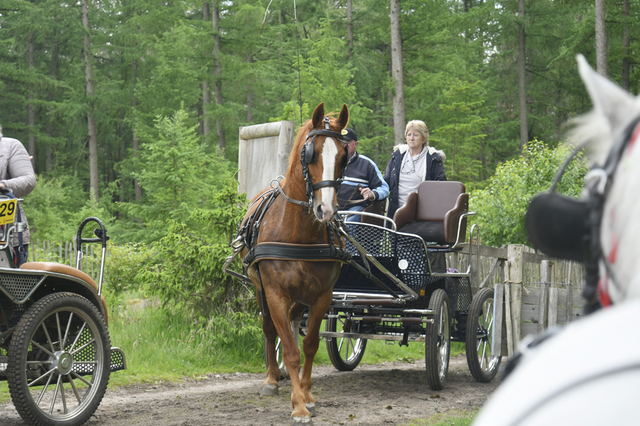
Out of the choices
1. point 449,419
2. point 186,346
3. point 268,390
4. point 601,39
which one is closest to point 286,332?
point 268,390

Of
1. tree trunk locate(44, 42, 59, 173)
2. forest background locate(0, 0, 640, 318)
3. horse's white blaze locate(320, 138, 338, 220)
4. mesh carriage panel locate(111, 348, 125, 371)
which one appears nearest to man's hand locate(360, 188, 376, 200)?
horse's white blaze locate(320, 138, 338, 220)

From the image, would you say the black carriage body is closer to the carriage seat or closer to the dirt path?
the carriage seat

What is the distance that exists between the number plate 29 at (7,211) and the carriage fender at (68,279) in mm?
374

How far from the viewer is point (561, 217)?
948 millimetres

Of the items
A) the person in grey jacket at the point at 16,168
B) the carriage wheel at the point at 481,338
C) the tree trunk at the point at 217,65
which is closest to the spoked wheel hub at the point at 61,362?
the person in grey jacket at the point at 16,168

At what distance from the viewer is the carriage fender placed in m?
4.50

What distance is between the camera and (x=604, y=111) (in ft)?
2.99

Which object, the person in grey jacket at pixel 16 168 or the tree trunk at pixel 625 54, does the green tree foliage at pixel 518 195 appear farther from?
the person in grey jacket at pixel 16 168

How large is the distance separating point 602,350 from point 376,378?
6.59 meters

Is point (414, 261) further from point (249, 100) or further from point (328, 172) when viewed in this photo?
point (249, 100)

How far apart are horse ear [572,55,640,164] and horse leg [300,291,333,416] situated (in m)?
4.25

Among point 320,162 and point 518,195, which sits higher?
point 320,162

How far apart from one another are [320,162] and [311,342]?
4.94 ft

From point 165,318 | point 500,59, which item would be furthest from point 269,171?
point 500,59
